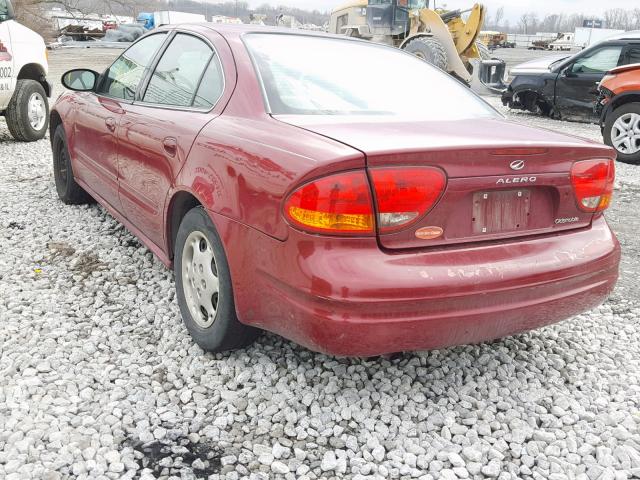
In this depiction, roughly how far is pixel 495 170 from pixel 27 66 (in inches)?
308

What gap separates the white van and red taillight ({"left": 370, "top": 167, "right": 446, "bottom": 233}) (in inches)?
272

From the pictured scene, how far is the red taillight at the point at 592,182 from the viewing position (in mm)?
2469

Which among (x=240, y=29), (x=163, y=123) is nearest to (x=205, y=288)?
(x=163, y=123)

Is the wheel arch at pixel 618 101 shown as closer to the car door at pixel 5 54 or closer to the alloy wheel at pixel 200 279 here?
the alloy wheel at pixel 200 279

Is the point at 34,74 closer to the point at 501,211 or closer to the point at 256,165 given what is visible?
the point at 256,165

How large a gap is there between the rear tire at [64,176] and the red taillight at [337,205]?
11.4 feet

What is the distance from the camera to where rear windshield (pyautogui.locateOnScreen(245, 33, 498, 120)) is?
2.67 meters

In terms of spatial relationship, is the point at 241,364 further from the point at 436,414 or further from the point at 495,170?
the point at 495,170

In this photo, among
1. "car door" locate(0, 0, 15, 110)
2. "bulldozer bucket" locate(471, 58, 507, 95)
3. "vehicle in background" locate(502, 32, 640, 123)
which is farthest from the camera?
"bulldozer bucket" locate(471, 58, 507, 95)

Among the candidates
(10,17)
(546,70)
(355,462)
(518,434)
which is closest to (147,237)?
(355,462)

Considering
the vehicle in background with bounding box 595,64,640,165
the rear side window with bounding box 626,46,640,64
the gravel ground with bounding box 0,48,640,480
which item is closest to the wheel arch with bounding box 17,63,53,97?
the gravel ground with bounding box 0,48,640,480

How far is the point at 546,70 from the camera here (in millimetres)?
12570

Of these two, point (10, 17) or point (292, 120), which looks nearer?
point (292, 120)

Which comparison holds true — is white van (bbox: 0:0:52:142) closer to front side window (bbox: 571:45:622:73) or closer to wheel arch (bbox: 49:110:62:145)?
wheel arch (bbox: 49:110:62:145)
